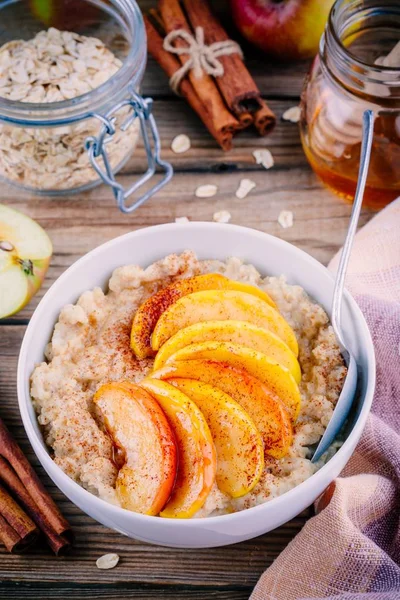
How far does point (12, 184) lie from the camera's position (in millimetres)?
2102

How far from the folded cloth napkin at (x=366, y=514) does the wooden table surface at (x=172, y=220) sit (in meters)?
0.14

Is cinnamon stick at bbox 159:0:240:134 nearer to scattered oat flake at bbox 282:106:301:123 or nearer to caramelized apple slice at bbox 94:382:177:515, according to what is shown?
scattered oat flake at bbox 282:106:301:123

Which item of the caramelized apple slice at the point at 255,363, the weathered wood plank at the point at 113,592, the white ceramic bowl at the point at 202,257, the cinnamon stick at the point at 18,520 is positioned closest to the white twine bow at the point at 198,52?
the white ceramic bowl at the point at 202,257

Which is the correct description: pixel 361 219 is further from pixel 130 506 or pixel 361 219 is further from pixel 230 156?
pixel 130 506

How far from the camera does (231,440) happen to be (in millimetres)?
1429

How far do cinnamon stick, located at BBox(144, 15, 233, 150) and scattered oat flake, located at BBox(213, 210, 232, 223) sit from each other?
214 millimetres

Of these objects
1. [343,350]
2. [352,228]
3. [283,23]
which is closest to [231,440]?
[343,350]

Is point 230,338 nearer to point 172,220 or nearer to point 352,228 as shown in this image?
point 352,228

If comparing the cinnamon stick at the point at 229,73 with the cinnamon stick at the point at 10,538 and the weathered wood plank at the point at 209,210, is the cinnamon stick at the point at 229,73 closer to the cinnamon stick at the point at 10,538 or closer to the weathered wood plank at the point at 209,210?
the weathered wood plank at the point at 209,210

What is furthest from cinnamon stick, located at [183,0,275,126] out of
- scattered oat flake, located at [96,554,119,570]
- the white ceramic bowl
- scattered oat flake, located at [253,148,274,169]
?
scattered oat flake, located at [96,554,119,570]

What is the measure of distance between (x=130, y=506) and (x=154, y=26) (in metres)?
1.52

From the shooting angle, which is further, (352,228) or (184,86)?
(184,86)

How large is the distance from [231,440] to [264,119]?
42.2 inches

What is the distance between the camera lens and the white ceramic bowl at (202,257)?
4.44 feet
